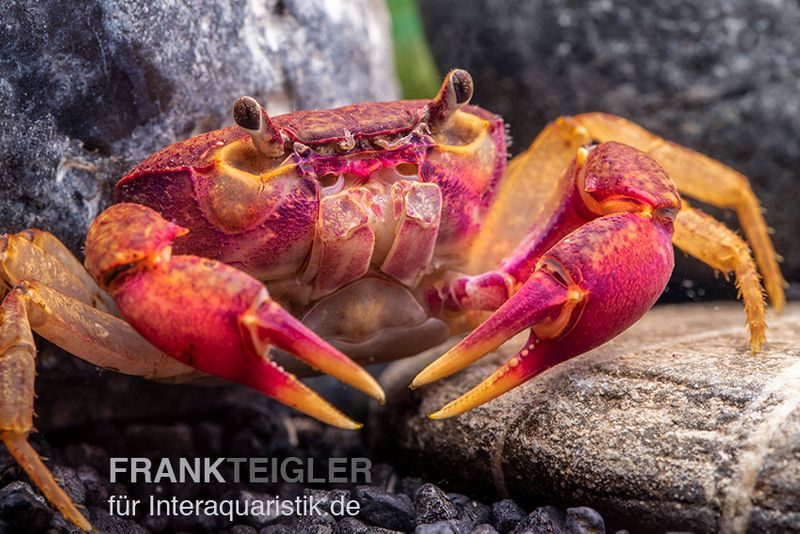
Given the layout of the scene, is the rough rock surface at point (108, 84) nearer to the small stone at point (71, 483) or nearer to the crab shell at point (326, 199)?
the crab shell at point (326, 199)

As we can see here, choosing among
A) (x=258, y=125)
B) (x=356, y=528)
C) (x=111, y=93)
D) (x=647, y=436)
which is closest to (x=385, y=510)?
(x=356, y=528)

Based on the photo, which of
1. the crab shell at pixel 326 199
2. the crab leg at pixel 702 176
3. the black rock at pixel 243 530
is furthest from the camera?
the crab leg at pixel 702 176

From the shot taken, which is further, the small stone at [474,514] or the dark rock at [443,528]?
the small stone at [474,514]

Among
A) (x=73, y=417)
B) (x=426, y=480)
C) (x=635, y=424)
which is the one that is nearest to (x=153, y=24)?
(x=73, y=417)

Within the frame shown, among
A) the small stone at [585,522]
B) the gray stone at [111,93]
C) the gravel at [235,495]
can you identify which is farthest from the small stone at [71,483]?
the small stone at [585,522]

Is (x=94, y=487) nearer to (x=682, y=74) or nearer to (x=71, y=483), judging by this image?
(x=71, y=483)

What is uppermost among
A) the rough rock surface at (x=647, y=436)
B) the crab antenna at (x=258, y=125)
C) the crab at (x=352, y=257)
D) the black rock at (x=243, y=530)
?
the crab antenna at (x=258, y=125)

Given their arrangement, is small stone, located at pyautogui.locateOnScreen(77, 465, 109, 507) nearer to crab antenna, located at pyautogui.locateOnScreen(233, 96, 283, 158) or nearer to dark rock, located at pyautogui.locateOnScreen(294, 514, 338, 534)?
dark rock, located at pyautogui.locateOnScreen(294, 514, 338, 534)
